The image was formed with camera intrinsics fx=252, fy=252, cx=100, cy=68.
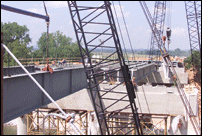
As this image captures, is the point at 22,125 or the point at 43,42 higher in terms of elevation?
the point at 43,42

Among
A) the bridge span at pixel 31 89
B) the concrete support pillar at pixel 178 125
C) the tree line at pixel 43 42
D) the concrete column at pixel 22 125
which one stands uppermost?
the tree line at pixel 43 42

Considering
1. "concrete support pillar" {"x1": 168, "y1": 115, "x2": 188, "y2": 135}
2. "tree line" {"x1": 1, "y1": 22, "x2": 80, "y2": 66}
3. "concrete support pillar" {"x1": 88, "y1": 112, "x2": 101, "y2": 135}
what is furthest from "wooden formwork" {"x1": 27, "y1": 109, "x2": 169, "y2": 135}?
"tree line" {"x1": 1, "y1": 22, "x2": 80, "y2": 66}

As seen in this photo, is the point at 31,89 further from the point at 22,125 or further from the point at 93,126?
the point at 22,125

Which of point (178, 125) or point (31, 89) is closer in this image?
point (31, 89)

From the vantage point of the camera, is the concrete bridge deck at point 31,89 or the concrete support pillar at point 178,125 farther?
the concrete support pillar at point 178,125

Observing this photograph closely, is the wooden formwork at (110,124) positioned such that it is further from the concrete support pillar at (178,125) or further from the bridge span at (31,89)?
the bridge span at (31,89)

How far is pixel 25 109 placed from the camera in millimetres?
10250

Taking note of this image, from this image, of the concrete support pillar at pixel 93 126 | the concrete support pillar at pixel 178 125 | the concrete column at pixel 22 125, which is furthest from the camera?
the concrete column at pixel 22 125

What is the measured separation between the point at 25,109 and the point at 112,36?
7.35 meters

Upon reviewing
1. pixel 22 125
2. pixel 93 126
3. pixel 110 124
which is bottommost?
pixel 110 124

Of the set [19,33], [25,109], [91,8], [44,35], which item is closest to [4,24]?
[19,33]

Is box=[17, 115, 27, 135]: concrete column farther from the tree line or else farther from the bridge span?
the tree line

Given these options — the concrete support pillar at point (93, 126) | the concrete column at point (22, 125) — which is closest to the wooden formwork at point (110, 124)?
the concrete support pillar at point (93, 126)

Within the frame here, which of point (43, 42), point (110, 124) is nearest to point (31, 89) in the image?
point (110, 124)
